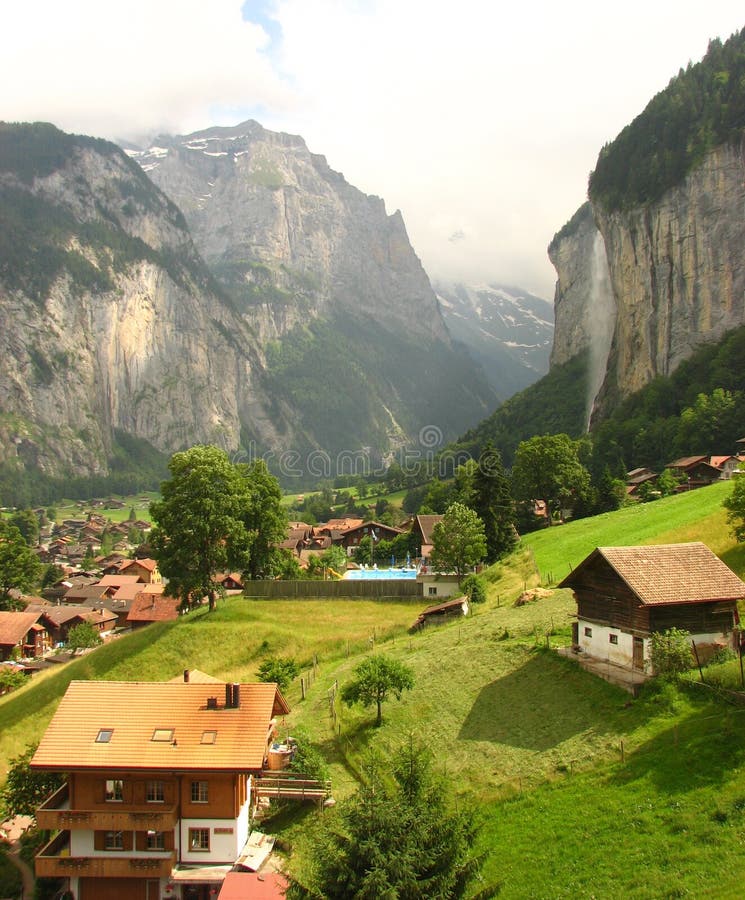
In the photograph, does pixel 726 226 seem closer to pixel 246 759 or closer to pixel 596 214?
pixel 596 214

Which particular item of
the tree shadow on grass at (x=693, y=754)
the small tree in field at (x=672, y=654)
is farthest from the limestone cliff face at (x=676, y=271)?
the tree shadow on grass at (x=693, y=754)

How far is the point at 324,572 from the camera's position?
65.8 meters

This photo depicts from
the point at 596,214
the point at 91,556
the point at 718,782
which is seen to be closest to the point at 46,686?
the point at 718,782

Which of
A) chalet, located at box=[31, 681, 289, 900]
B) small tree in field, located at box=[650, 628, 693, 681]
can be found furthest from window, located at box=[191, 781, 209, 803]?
small tree in field, located at box=[650, 628, 693, 681]

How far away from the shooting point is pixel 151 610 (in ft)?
236

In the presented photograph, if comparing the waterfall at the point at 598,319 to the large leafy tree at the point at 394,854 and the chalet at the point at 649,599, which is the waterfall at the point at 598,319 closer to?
the chalet at the point at 649,599

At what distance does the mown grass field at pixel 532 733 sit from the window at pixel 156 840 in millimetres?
3358

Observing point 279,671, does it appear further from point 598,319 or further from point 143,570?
point 598,319

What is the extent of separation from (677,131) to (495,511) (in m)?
85.6

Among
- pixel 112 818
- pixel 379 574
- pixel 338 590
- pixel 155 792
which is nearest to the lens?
pixel 112 818

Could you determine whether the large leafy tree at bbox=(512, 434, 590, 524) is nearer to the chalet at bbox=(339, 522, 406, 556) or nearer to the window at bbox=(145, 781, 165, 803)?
Result: the chalet at bbox=(339, 522, 406, 556)

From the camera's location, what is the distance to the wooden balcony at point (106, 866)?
22844mm

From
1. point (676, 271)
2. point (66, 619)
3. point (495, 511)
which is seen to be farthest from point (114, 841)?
point (676, 271)

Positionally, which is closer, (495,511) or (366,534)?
(495,511)
